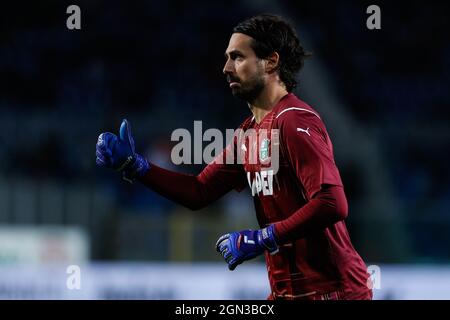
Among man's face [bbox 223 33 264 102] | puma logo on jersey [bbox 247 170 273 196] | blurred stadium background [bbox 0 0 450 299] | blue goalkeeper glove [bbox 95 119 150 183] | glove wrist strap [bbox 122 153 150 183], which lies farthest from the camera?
blurred stadium background [bbox 0 0 450 299]

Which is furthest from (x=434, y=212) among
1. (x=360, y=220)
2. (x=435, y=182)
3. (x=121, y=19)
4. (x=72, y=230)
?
(x=121, y=19)

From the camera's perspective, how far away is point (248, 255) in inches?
170

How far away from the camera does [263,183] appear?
4629mm

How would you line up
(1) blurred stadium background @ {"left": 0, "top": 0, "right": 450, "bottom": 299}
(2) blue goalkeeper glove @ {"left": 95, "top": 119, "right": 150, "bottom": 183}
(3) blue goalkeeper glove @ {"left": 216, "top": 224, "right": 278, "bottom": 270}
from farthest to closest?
(1) blurred stadium background @ {"left": 0, "top": 0, "right": 450, "bottom": 299} < (2) blue goalkeeper glove @ {"left": 95, "top": 119, "right": 150, "bottom": 183} < (3) blue goalkeeper glove @ {"left": 216, "top": 224, "right": 278, "bottom": 270}

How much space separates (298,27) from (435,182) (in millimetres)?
3915

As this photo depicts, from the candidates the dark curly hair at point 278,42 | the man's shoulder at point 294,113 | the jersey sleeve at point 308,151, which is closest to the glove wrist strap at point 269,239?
the jersey sleeve at point 308,151

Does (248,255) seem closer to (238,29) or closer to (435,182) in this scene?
(238,29)

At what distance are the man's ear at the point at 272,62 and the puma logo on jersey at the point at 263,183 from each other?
1.92 ft

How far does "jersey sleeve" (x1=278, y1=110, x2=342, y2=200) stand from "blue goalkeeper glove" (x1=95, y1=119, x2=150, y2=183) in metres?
1.00

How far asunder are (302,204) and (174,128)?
7838 millimetres

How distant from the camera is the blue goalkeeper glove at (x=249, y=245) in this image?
14.1 ft

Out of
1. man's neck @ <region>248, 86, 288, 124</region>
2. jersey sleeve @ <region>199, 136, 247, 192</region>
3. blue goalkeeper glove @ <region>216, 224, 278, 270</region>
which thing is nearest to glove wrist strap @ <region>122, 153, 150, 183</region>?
jersey sleeve @ <region>199, 136, 247, 192</region>

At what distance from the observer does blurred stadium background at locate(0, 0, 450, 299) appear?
10.2 metres

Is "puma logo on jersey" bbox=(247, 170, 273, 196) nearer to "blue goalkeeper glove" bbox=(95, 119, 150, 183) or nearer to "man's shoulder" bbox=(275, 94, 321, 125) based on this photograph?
"man's shoulder" bbox=(275, 94, 321, 125)
